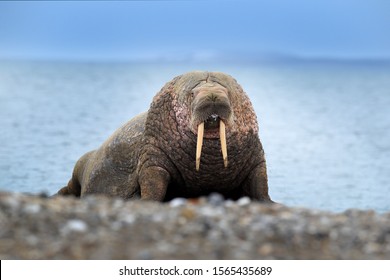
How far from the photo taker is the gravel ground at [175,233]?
Result: 7777mm

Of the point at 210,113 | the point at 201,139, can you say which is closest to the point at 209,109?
the point at 210,113

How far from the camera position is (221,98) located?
1135 centimetres

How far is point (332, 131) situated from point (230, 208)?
42.1 m

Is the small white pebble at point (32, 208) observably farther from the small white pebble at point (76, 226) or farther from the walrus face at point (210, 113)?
the walrus face at point (210, 113)

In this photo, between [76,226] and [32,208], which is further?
[32,208]

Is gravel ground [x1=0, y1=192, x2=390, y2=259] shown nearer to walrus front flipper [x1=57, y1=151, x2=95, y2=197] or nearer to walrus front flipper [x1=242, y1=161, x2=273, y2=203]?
walrus front flipper [x1=242, y1=161, x2=273, y2=203]

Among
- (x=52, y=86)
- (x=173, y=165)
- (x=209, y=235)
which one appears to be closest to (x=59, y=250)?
(x=209, y=235)

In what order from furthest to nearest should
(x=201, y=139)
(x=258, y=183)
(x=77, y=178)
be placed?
(x=77, y=178), (x=258, y=183), (x=201, y=139)

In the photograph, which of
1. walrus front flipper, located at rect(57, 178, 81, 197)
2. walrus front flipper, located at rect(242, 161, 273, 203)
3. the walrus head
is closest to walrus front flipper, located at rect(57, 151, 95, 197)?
walrus front flipper, located at rect(57, 178, 81, 197)

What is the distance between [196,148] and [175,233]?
4.05 metres

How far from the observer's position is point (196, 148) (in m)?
12.1

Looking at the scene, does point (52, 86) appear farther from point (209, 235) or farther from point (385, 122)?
point (209, 235)

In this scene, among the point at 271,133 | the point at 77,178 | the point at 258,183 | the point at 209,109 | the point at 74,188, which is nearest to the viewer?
the point at 209,109

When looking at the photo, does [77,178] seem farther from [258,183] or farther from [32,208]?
[32,208]
